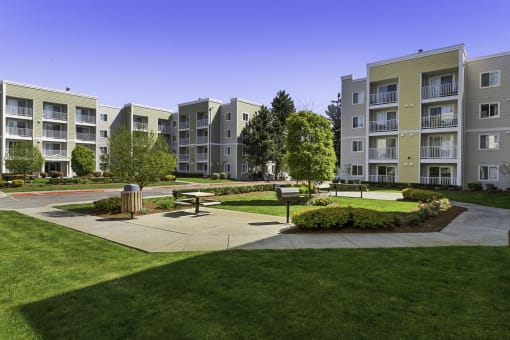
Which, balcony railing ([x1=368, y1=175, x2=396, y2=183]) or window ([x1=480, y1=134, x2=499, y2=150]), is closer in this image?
window ([x1=480, y1=134, x2=499, y2=150])

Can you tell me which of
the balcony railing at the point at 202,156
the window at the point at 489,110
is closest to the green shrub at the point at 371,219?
the window at the point at 489,110

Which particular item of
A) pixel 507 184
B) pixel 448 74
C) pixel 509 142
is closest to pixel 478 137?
pixel 509 142

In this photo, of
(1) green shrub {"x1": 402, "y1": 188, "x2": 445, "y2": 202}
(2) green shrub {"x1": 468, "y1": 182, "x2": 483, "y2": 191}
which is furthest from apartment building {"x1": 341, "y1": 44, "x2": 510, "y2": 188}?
(1) green shrub {"x1": 402, "y1": 188, "x2": 445, "y2": 202}

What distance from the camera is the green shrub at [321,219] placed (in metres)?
9.70

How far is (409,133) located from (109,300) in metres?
32.1

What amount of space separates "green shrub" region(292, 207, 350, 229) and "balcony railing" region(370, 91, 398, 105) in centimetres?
2643

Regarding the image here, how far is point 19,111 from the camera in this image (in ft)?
135

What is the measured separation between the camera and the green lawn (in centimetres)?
374

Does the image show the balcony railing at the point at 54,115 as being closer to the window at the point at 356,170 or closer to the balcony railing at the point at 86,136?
the balcony railing at the point at 86,136

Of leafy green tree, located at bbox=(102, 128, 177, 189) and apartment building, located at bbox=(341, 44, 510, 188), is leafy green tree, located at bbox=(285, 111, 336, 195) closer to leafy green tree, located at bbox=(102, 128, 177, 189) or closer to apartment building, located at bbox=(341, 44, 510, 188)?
leafy green tree, located at bbox=(102, 128, 177, 189)

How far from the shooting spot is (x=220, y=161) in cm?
5041

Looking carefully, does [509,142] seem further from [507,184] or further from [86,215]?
[86,215]

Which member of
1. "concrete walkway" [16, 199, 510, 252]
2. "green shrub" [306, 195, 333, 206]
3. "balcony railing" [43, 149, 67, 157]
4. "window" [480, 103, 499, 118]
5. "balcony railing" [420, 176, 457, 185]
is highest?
"window" [480, 103, 499, 118]

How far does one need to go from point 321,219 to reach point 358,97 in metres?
29.2
